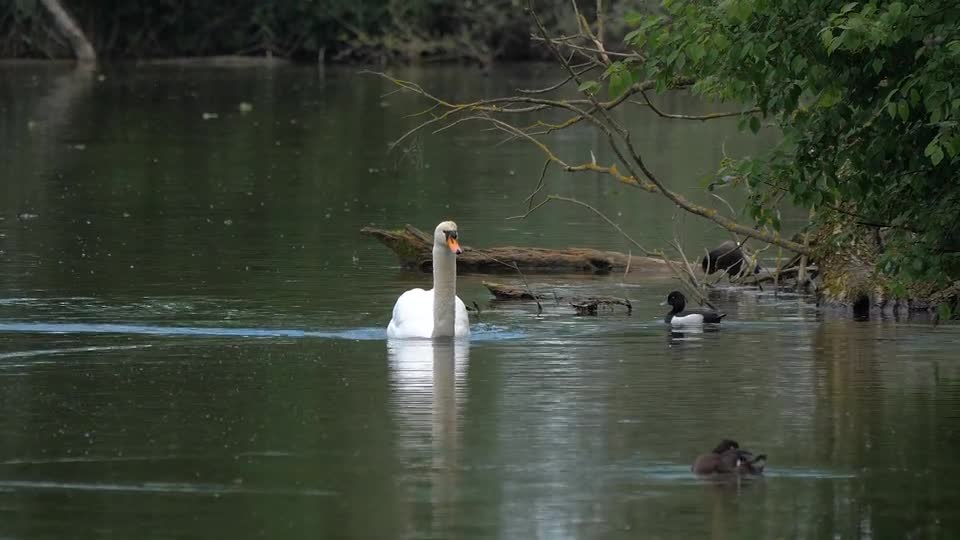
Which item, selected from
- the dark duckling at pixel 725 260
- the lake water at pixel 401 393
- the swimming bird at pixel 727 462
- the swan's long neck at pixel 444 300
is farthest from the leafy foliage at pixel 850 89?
the dark duckling at pixel 725 260

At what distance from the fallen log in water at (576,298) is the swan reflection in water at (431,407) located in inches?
85.9

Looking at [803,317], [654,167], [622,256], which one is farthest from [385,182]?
[803,317]

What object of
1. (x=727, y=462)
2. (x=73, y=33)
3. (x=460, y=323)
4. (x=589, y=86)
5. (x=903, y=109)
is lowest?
(x=727, y=462)

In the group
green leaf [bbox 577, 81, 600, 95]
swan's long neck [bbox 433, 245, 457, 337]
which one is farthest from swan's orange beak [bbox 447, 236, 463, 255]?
green leaf [bbox 577, 81, 600, 95]

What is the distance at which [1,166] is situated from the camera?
37531 millimetres

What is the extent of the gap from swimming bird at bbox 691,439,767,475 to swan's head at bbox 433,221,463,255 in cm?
695

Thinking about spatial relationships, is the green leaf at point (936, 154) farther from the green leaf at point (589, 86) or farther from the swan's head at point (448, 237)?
the swan's head at point (448, 237)

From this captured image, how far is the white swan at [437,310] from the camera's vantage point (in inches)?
732

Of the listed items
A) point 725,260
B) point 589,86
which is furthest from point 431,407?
point 725,260

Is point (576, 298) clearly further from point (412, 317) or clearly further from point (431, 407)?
point (431, 407)

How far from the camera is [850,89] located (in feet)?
45.8

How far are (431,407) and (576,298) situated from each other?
6.49 meters

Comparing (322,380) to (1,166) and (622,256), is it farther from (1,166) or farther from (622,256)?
(1,166)

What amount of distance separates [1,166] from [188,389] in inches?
892
